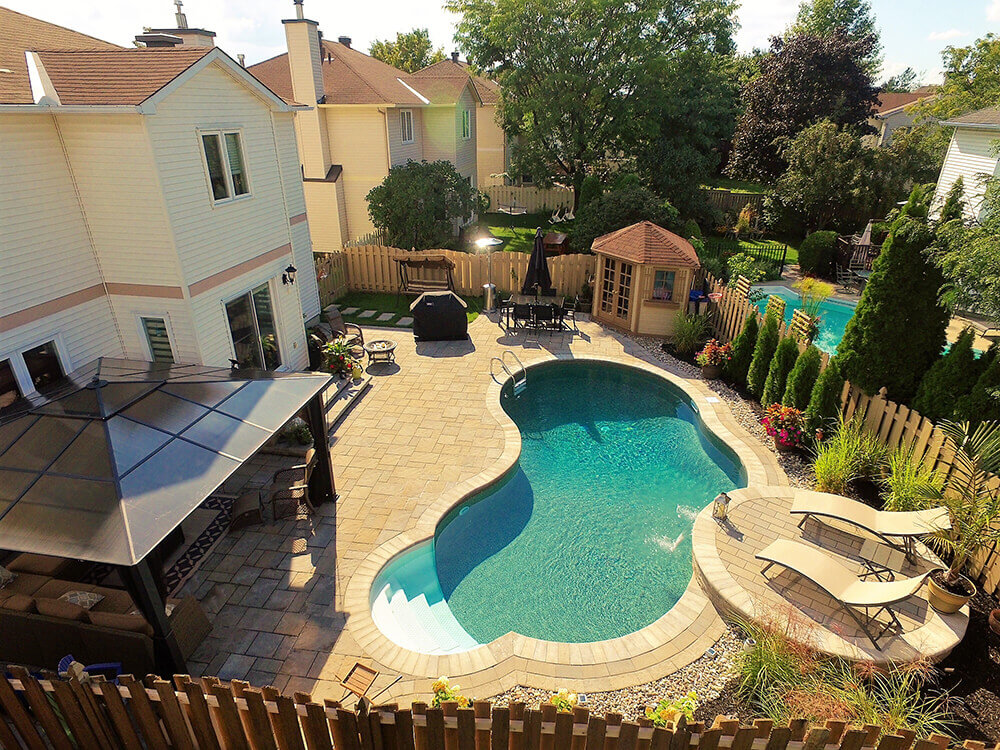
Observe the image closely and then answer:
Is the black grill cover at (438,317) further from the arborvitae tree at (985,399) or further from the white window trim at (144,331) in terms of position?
the arborvitae tree at (985,399)

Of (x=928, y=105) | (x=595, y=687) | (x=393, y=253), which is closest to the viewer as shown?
(x=595, y=687)

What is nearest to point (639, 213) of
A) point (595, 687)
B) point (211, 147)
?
point (211, 147)

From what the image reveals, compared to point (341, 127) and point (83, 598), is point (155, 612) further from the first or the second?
point (341, 127)

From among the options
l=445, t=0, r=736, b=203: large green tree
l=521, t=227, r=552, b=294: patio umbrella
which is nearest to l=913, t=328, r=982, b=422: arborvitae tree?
l=521, t=227, r=552, b=294: patio umbrella

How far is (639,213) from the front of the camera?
65.3 feet

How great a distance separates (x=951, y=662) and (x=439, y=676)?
19.8 ft

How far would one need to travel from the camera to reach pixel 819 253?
22141mm

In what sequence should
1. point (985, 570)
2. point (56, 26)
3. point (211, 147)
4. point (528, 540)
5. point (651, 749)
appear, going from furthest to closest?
1. point (56, 26)
2. point (211, 147)
3. point (528, 540)
4. point (985, 570)
5. point (651, 749)

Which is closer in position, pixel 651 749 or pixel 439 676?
pixel 651 749

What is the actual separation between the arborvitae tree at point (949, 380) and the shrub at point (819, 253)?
47.8ft

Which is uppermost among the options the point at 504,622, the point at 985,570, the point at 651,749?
the point at 651,749

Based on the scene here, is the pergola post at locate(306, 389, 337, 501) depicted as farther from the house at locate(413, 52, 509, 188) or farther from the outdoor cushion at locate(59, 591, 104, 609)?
the house at locate(413, 52, 509, 188)

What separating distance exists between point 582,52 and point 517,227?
884 centimetres

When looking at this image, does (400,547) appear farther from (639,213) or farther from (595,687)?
Answer: (639,213)
